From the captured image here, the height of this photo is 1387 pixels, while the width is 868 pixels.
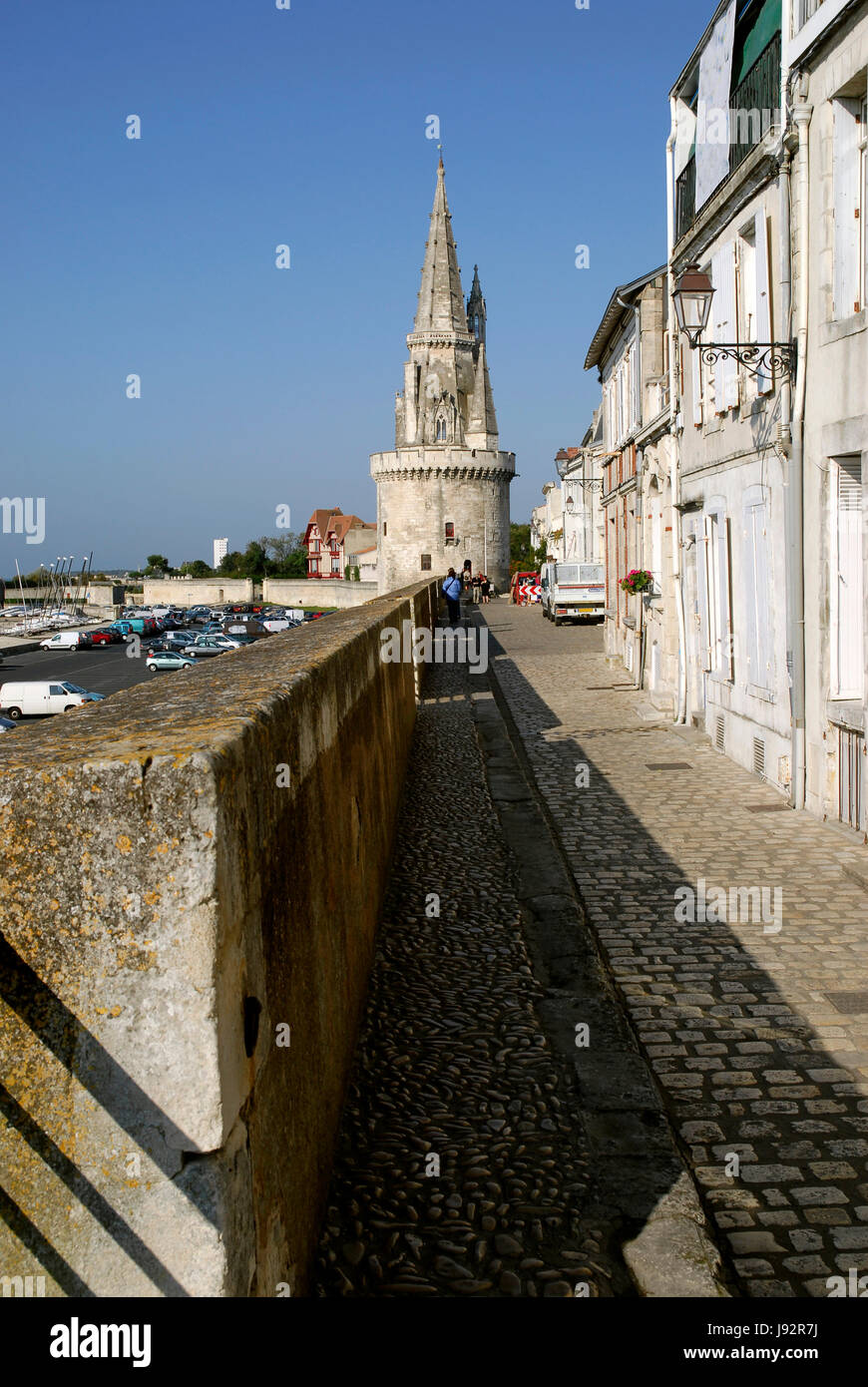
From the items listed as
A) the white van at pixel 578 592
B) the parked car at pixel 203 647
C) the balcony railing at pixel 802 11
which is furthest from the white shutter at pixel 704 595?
the parked car at pixel 203 647

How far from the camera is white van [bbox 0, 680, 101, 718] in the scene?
38000mm

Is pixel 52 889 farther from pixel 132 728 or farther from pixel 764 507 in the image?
pixel 764 507

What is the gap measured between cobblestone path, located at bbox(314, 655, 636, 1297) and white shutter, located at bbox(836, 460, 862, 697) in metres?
3.62

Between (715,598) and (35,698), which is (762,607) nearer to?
(715,598)

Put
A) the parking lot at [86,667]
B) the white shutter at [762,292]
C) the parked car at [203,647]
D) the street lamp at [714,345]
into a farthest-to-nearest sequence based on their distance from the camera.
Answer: the parked car at [203,647] → the parking lot at [86,667] → the white shutter at [762,292] → the street lamp at [714,345]

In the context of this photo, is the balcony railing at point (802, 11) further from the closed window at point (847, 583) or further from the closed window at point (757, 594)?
the closed window at point (757, 594)

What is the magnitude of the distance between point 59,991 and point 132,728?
26.2 inches

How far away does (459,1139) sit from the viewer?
425 centimetres

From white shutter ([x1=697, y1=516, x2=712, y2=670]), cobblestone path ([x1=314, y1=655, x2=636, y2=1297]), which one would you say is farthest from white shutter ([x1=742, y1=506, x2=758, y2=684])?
cobblestone path ([x1=314, y1=655, x2=636, y2=1297])

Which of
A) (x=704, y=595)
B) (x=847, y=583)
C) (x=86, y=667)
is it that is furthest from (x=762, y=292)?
(x=86, y=667)

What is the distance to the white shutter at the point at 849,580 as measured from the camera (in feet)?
29.6

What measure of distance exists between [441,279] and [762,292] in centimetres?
7205

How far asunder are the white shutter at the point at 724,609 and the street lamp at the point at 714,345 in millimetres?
1852
